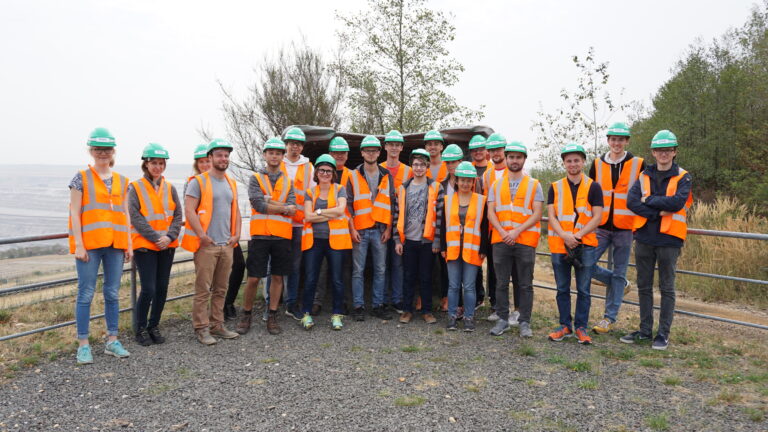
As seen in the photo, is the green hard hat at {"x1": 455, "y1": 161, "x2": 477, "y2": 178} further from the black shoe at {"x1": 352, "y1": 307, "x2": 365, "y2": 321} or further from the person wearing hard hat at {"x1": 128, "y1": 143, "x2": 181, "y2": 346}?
the person wearing hard hat at {"x1": 128, "y1": 143, "x2": 181, "y2": 346}

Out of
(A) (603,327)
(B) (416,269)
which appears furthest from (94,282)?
(A) (603,327)

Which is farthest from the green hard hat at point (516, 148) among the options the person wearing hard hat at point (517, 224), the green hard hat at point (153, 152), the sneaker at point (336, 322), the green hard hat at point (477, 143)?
the green hard hat at point (153, 152)

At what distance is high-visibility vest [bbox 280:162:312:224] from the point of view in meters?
6.09

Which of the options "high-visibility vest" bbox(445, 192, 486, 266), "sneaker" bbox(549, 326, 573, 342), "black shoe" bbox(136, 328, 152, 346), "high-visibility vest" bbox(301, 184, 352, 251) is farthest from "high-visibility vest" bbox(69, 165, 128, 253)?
"sneaker" bbox(549, 326, 573, 342)

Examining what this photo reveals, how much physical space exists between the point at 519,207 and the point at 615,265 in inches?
53.5

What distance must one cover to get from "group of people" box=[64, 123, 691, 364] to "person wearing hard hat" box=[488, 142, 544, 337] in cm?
2

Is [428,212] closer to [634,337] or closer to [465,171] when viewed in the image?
[465,171]

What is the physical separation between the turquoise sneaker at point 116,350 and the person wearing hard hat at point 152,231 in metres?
0.39

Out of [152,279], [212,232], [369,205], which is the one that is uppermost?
[369,205]

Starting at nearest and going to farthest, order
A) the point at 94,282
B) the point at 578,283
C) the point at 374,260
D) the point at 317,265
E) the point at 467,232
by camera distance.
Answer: the point at 94,282
the point at 578,283
the point at 467,232
the point at 317,265
the point at 374,260

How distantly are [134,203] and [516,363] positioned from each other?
4.20 metres

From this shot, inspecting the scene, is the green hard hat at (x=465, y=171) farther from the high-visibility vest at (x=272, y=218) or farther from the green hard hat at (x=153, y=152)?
the green hard hat at (x=153, y=152)

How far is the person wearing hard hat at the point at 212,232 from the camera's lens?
5.36 m

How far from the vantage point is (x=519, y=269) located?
18.8ft
